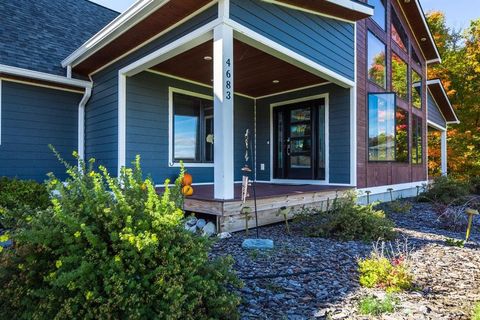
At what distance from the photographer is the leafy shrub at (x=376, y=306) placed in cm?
204

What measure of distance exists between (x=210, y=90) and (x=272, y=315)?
575cm

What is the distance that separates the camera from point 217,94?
151 inches

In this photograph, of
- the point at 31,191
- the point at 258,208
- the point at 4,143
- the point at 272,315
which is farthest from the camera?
the point at 4,143

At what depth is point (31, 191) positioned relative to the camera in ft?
15.6

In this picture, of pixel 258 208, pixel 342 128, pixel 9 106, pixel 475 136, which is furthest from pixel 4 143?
pixel 475 136

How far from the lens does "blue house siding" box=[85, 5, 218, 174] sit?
558cm

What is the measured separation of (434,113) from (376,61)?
5.68m

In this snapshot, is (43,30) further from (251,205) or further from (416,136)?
(416,136)

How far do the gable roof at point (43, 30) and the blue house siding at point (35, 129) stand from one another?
461 millimetres

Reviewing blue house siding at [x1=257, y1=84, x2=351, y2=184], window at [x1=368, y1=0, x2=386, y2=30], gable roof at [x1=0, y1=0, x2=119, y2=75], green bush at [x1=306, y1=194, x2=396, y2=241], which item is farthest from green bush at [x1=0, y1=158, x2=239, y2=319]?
window at [x1=368, y1=0, x2=386, y2=30]

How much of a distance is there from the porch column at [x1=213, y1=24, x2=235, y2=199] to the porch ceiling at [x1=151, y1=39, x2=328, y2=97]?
86 cm

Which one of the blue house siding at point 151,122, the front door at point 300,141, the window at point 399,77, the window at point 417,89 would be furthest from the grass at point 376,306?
the window at point 417,89

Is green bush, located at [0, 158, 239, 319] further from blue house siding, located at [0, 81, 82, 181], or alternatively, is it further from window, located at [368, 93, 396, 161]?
window, located at [368, 93, 396, 161]

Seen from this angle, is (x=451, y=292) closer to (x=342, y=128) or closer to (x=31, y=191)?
(x=342, y=128)
